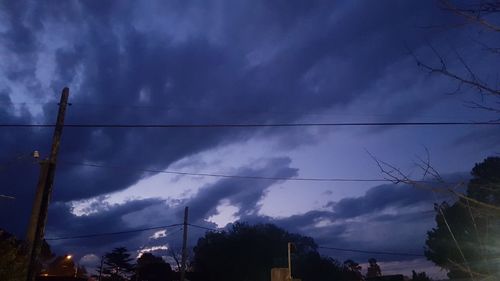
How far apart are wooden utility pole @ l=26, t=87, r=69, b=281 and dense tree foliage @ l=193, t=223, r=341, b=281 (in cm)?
4140

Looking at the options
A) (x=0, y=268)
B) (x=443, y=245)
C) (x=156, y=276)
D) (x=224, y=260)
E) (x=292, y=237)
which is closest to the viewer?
(x=0, y=268)

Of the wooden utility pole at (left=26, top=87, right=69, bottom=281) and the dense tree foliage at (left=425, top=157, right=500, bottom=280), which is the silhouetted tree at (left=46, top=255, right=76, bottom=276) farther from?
the wooden utility pole at (left=26, top=87, right=69, bottom=281)

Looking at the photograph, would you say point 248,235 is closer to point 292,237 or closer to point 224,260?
point 224,260

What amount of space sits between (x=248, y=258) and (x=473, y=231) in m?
36.6

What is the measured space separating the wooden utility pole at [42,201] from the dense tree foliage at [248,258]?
4140 centimetres

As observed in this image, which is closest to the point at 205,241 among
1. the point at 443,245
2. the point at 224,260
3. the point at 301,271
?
the point at 224,260

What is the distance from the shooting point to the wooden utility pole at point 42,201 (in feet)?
43.5

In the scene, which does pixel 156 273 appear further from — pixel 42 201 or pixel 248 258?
pixel 42 201

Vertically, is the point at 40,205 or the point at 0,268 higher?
the point at 40,205

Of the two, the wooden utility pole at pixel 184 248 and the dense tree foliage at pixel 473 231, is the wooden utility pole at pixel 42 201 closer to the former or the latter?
the dense tree foliage at pixel 473 231

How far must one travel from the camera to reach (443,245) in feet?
142

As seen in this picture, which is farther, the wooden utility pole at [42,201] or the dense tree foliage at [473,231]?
the wooden utility pole at [42,201]

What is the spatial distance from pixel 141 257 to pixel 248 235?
39.2 meters

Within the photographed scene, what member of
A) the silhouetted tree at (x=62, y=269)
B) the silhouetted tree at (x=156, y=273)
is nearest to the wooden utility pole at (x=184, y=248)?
the silhouetted tree at (x=156, y=273)
